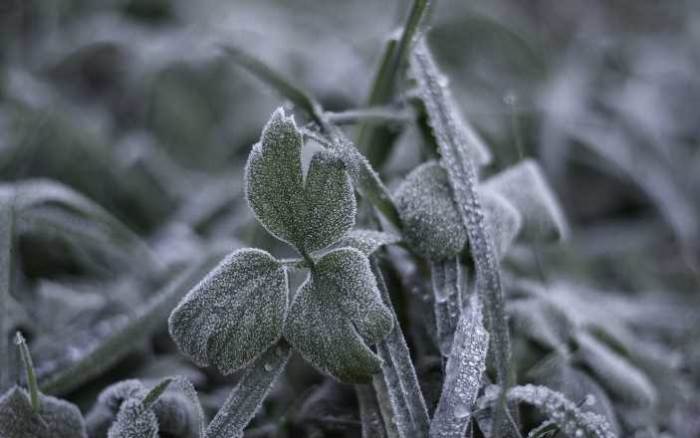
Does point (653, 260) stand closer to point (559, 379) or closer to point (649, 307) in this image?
point (649, 307)

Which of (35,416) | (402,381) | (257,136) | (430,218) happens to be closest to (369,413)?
(402,381)

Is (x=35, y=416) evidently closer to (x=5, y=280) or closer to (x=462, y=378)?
(x=5, y=280)

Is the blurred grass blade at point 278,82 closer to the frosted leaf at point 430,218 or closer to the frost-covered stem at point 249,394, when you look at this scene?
the frosted leaf at point 430,218

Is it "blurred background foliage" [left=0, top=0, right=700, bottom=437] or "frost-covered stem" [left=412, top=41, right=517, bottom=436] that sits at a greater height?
"frost-covered stem" [left=412, top=41, right=517, bottom=436]

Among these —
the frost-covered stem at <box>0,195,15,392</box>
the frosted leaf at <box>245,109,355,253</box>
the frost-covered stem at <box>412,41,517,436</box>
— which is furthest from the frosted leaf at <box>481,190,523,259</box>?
the frost-covered stem at <box>0,195,15,392</box>

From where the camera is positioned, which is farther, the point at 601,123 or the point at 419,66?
the point at 601,123

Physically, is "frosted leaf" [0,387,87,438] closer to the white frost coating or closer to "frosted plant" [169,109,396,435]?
"frosted plant" [169,109,396,435]

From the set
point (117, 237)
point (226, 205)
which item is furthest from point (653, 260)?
point (117, 237)
